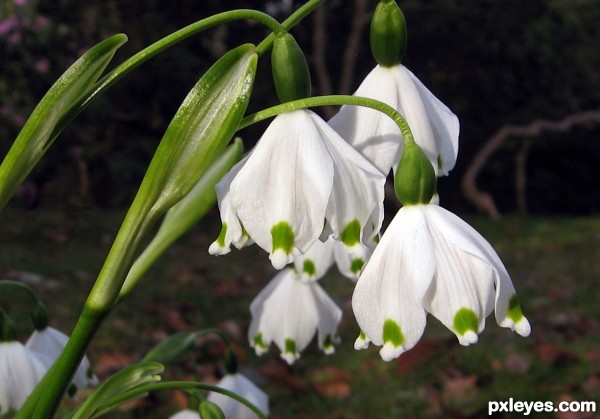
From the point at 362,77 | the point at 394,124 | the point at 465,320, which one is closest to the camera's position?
the point at 465,320

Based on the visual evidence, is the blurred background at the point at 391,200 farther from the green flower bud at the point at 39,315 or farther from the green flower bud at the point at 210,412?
the green flower bud at the point at 210,412

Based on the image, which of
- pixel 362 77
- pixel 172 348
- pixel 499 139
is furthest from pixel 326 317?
pixel 362 77

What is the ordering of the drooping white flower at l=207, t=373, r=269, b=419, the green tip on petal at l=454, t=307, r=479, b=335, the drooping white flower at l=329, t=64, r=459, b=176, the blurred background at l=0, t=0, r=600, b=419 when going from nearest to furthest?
the green tip on petal at l=454, t=307, r=479, b=335, the drooping white flower at l=329, t=64, r=459, b=176, the drooping white flower at l=207, t=373, r=269, b=419, the blurred background at l=0, t=0, r=600, b=419

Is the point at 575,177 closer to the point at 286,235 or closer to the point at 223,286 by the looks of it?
the point at 223,286

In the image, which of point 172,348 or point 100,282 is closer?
point 100,282

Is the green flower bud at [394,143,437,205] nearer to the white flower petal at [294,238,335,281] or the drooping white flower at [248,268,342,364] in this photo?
the white flower petal at [294,238,335,281]

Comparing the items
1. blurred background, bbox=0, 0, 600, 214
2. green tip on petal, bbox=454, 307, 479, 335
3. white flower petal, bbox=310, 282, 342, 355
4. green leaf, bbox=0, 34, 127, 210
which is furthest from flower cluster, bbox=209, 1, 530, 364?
blurred background, bbox=0, 0, 600, 214

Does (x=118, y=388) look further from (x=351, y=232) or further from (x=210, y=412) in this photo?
(x=351, y=232)
